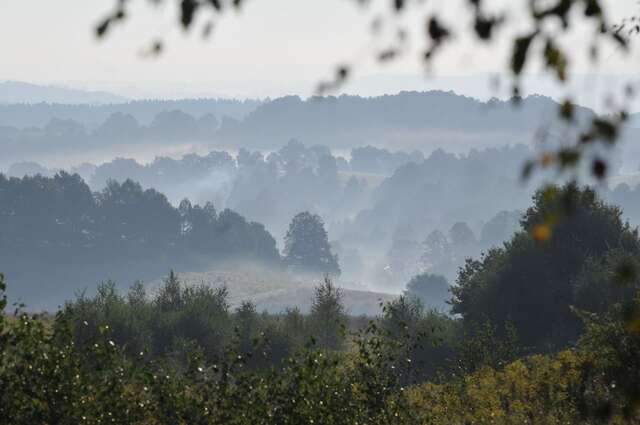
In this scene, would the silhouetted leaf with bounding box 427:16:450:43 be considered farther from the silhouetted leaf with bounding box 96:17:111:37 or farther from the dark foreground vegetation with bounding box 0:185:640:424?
the silhouetted leaf with bounding box 96:17:111:37

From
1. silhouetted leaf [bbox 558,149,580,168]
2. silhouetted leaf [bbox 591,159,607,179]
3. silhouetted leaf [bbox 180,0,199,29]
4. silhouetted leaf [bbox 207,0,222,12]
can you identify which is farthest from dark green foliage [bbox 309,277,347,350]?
silhouetted leaf [bbox 591,159,607,179]

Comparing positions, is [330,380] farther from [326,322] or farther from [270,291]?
[270,291]

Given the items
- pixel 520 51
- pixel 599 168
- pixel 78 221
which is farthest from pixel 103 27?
pixel 78 221

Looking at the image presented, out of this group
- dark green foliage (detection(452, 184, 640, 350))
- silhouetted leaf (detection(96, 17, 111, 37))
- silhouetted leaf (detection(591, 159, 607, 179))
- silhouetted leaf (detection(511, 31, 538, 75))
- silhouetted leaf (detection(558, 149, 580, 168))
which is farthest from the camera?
dark green foliage (detection(452, 184, 640, 350))

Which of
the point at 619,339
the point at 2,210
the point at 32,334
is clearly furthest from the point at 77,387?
the point at 2,210

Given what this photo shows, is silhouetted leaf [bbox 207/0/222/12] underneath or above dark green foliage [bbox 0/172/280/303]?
underneath

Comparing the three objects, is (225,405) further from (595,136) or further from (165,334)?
(165,334)

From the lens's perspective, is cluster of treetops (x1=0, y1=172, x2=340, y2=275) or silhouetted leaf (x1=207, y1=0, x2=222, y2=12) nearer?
silhouetted leaf (x1=207, y1=0, x2=222, y2=12)

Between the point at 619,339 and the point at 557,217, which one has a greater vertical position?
the point at 619,339

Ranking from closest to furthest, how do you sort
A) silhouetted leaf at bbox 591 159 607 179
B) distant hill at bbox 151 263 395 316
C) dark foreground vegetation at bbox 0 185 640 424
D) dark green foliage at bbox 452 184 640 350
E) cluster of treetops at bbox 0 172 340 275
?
1. silhouetted leaf at bbox 591 159 607 179
2. dark foreground vegetation at bbox 0 185 640 424
3. dark green foliage at bbox 452 184 640 350
4. distant hill at bbox 151 263 395 316
5. cluster of treetops at bbox 0 172 340 275

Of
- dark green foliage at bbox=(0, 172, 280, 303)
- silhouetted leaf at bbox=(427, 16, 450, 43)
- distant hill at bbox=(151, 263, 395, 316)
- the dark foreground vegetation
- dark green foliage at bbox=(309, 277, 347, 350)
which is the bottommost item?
the dark foreground vegetation

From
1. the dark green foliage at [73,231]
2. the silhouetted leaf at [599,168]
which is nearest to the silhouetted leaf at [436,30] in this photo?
the silhouetted leaf at [599,168]

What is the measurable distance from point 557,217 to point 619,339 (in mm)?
18725

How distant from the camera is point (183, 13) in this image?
4.58 m
